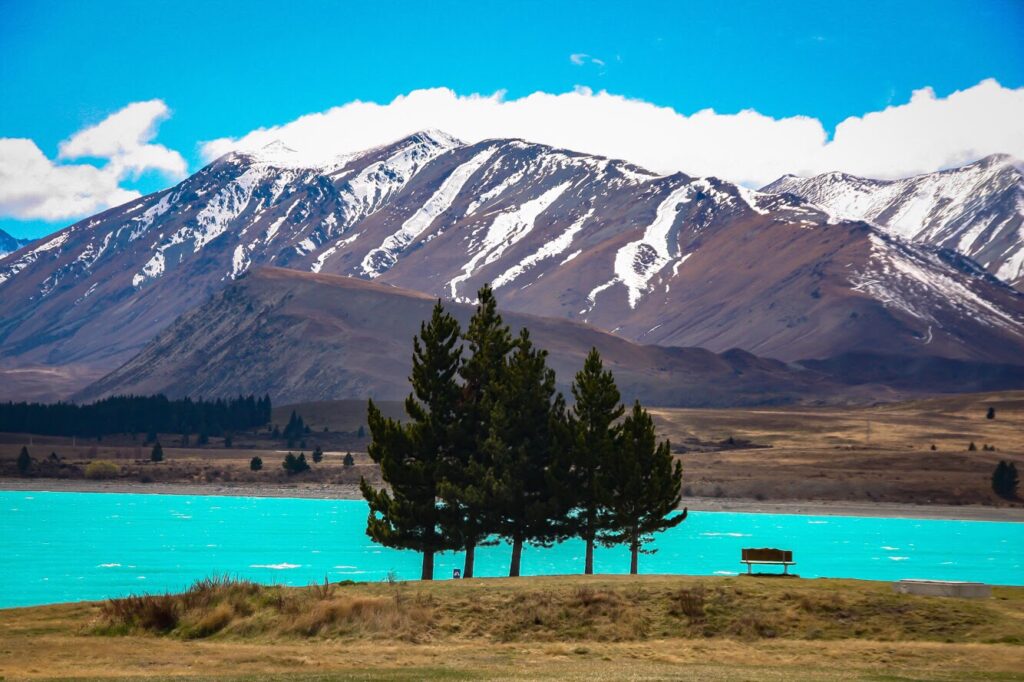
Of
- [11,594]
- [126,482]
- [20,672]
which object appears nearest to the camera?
[20,672]

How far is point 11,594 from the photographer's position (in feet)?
213

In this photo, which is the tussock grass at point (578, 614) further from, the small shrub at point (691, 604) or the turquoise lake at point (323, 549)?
the turquoise lake at point (323, 549)

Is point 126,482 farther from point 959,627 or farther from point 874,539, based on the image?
point 959,627

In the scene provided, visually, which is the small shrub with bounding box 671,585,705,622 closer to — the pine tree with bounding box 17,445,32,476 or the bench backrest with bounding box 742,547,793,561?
the bench backrest with bounding box 742,547,793,561

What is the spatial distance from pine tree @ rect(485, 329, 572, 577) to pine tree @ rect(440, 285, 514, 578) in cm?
53

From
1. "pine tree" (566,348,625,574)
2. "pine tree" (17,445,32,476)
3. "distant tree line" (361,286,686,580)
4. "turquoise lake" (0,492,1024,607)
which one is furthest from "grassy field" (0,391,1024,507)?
"distant tree line" (361,286,686,580)

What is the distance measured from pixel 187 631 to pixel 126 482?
468 feet

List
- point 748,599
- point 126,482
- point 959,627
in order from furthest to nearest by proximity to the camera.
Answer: point 126,482 → point 748,599 → point 959,627

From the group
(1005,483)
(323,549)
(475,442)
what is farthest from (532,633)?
(1005,483)

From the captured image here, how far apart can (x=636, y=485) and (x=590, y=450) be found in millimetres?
2358

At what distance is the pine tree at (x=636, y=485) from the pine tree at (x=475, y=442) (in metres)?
5.01

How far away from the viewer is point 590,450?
5481 centimetres

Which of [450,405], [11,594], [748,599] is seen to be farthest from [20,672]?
[11,594]

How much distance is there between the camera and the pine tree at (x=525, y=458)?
54.0m
